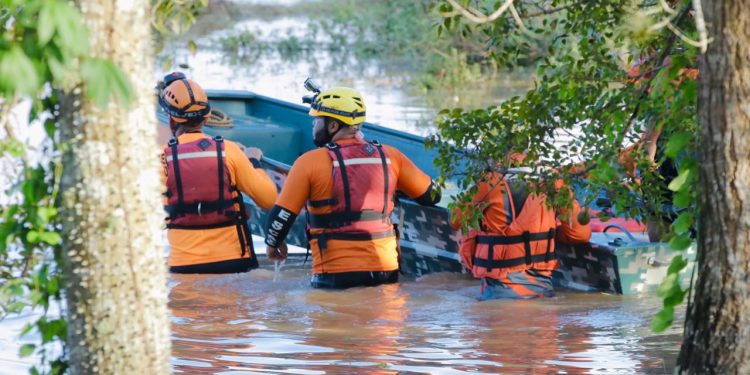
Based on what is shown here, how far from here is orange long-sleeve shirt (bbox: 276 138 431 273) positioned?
745cm

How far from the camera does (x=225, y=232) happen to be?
7934mm

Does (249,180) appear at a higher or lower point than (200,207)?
higher

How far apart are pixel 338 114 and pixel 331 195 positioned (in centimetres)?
49

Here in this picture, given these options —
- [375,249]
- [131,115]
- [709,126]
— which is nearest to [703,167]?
[709,126]

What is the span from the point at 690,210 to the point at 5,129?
243 centimetres

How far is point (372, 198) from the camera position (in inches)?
295

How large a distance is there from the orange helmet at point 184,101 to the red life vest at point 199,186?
191mm

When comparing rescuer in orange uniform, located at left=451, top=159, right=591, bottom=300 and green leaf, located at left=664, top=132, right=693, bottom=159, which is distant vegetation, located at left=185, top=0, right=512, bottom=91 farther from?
green leaf, located at left=664, top=132, right=693, bottom=159

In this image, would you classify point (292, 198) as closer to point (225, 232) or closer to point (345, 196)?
point (345, 196)

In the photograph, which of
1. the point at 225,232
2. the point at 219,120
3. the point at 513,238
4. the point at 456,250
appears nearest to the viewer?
the point at 513,238

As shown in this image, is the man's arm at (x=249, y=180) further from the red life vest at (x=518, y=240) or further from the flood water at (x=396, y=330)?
the red life vest at (x=518, y=240)

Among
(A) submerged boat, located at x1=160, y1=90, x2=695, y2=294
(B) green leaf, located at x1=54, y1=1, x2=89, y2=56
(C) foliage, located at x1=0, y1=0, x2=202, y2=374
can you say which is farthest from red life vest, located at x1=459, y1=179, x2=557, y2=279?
(B) green leaf, located at x1=54, y1=1, x2=89, y2=56

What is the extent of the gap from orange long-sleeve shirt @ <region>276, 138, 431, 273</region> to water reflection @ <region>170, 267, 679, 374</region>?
18cm

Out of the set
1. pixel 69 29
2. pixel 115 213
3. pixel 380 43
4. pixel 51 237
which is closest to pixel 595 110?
pixel 115 213
